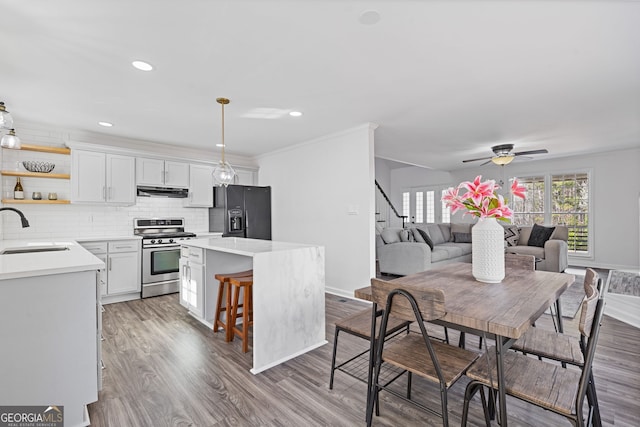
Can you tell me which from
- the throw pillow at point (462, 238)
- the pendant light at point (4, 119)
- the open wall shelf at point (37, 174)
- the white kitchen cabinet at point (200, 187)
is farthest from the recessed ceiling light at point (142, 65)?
the throw pillow at point (462, 238)

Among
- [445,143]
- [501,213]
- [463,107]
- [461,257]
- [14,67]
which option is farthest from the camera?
[461,257]

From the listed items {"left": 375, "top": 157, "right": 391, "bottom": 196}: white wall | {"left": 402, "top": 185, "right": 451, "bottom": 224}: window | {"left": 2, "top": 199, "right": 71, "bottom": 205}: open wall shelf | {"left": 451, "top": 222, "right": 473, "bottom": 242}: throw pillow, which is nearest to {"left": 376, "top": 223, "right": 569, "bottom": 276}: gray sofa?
{"left": 451, "top": 222, "right": 473, "bottom": 242}: throw pillow

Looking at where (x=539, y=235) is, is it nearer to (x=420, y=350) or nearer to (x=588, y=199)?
(x=588, y=199)

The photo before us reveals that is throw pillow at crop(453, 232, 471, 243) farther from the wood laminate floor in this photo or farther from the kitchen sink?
the kitchen sink

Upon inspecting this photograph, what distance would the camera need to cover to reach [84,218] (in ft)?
14.4

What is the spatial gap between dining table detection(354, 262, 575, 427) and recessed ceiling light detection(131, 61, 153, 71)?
2426 mm

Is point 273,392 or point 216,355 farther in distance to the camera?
point 216,355

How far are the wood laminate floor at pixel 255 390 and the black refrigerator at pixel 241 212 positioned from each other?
249 cm

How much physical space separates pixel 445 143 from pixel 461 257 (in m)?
2.33

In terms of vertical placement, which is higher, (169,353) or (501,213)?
(501,213)

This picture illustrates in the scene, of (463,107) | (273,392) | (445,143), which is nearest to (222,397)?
(273,392)

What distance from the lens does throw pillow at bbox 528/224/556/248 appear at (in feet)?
19.3

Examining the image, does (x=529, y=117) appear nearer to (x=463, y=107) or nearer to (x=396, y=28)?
(x=463, y=107)

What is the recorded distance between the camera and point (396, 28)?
6.54 ft
